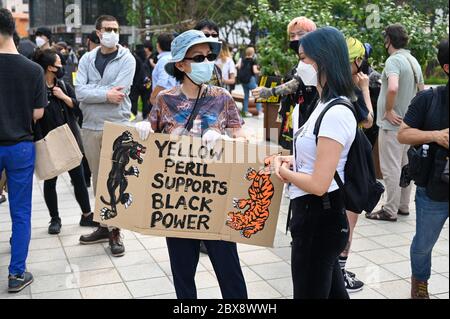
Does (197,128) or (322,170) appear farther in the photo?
(197,128)

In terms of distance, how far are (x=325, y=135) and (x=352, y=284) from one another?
6.68 feet

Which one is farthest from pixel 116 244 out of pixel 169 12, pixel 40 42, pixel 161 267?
pixel 169 12

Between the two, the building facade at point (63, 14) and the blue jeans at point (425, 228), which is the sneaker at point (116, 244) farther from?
the building facade at point (63, 14)

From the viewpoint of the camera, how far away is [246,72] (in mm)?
14258

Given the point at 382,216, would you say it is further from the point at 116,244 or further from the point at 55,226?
the point at 55,226

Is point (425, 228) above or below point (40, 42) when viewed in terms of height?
below

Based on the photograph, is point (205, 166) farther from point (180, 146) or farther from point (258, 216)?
point (258, 216)

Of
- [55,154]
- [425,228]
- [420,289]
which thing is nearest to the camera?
[425,228]

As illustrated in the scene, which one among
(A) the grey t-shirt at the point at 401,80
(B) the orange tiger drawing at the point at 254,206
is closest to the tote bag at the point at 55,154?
(B) the orange tiger drawing at the point at 254,206

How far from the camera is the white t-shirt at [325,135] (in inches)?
95.0

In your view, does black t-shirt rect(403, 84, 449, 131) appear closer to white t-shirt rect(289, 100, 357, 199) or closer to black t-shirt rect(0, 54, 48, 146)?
white t-shirt rect(289, 100, 357, 199)

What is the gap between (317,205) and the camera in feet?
8.36

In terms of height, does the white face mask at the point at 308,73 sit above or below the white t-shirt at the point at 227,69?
above

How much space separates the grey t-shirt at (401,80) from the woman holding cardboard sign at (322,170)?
313 cm
